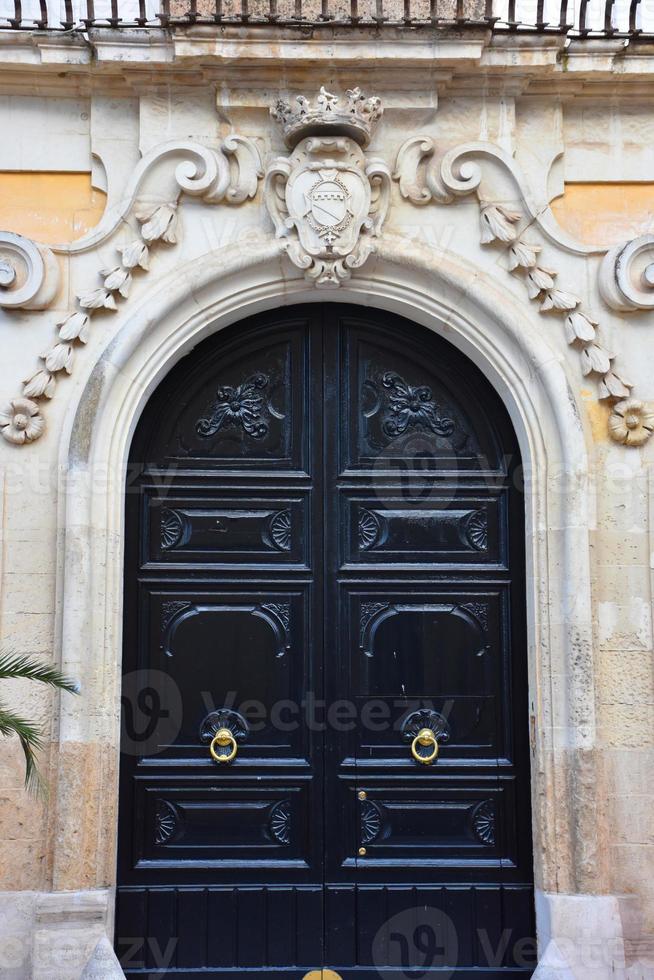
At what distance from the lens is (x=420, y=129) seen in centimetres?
557

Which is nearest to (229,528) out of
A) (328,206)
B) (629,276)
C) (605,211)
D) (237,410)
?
(237,410)

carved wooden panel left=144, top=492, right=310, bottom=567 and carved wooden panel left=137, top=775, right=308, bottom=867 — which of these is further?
carved wooden panel left=144, top=492, right=310, bottom=567

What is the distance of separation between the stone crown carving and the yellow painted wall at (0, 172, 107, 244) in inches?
39.0

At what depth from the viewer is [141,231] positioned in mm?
5422

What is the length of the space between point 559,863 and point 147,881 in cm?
196

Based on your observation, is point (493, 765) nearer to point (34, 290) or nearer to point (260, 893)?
point (260, 893)

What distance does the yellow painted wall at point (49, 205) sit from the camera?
5.54 metres

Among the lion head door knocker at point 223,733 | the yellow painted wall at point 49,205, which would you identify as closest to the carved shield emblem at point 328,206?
the yellow painted wall at point 49,205

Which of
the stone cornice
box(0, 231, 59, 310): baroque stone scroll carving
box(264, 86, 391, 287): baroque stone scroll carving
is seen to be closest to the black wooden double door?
box(264, 86, 391, 287): baroque stone scroll carving

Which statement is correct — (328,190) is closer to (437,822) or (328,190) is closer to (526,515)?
(526,515)

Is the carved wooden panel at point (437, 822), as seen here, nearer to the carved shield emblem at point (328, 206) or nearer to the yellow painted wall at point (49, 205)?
the carved shield emblem at point (328, 206)

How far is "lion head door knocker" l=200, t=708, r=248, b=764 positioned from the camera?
549 cm

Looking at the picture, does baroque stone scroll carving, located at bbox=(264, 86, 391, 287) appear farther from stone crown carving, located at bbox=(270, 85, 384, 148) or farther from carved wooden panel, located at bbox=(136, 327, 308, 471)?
carved wooden panel, located at bbox=(136, 327, 308, 471)

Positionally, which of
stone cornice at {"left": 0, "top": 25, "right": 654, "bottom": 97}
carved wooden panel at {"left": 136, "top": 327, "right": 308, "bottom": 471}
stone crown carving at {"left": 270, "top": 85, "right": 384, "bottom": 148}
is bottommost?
carved wooden panel at {"left": 136, "top": 327, "right": 308, "bottom": 471}
